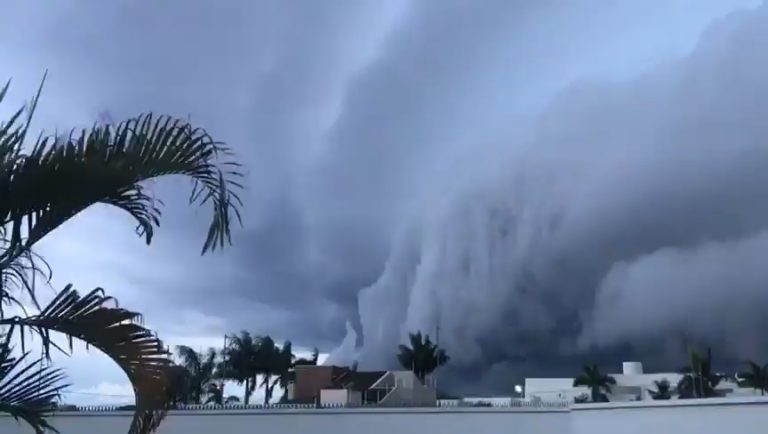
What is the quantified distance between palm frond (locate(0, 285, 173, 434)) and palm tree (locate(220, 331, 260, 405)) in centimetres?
6290

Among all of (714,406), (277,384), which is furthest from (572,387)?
(714,406)

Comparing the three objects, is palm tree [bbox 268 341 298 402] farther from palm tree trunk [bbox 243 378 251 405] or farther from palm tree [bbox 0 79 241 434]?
palm tree [bbox 0 79 241 434]

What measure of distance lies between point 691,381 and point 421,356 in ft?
66.8

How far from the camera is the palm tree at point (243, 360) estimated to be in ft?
214

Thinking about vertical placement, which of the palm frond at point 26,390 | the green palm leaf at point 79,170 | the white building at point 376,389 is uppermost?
the white building at point 376,389

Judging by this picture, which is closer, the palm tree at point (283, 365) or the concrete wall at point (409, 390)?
the concrete wall at point (409, 390)

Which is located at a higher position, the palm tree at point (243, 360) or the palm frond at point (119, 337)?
the palm tree at point (243, 360)

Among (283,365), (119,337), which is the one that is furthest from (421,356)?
(119,337)

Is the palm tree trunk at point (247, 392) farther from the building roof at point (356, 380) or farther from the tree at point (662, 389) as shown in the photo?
the tree at point (662, 389)

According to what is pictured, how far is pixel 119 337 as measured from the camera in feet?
11.7

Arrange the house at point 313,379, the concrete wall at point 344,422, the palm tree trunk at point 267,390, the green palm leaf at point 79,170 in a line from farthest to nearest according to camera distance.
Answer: the palm tree trunk at point 267,390, the house at point 313,379, the concrete wall at point 344,422, the green palm leaf at point 79,170

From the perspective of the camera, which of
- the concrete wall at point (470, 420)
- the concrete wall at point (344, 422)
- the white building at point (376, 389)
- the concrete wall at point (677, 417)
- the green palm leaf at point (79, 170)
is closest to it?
the green palm leaf at point (79, 170)

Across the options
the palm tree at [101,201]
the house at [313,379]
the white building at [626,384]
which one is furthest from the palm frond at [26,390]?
the white building at [626,384]

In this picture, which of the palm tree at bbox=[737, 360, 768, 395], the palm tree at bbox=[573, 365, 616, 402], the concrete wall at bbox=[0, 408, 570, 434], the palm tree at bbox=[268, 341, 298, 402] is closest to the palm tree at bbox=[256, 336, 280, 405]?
the palm tree at bbox=[268, 341, 298, 402]
